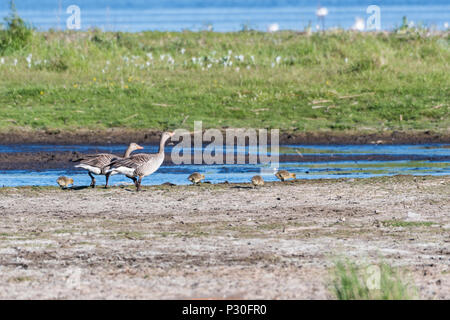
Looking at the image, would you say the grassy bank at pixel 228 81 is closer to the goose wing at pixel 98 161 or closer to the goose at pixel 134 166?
the goose wing at pixel 98 161

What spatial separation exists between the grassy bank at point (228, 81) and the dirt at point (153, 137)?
0.33m

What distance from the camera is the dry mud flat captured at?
8125 millimetres

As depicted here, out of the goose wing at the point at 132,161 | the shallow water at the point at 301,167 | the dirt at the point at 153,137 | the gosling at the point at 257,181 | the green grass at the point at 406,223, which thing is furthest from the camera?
Result: the dirt at the point at 153,137

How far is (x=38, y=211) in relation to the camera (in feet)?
40.0

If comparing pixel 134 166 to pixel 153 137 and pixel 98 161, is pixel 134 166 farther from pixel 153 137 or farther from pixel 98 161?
pixel 153 137

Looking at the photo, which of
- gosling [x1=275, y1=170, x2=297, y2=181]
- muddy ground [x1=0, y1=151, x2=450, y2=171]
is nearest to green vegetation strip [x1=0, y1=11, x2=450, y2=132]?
muddy ground [x1=0, y1=151, x2=450, y2=171]

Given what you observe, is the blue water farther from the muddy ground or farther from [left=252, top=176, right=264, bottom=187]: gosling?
[left=252, top=176, right=264, bottom=187]: gosling

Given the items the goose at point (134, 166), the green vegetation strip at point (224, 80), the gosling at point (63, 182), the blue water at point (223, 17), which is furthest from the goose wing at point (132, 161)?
the blue water at point (223, 17)

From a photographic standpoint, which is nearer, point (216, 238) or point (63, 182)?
point (216, 238)

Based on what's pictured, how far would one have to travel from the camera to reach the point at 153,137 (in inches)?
832

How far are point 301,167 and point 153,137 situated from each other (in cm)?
487

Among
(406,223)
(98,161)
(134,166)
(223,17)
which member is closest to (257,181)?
(134,166)

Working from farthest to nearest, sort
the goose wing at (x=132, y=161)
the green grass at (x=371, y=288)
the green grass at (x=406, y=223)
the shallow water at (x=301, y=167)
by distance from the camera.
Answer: the shallow water at (x=301, y=167) → the goose wing at (x=132, y=161) → the green grass at (x=406, y=223) → the green grass at (x=371, y=288)

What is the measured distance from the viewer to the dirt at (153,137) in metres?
20.7
